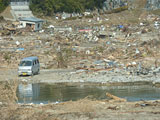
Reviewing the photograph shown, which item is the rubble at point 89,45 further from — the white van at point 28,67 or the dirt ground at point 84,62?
the white van at point 28,67

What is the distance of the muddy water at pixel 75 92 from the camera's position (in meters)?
18.8

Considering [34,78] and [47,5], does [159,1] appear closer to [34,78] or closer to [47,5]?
[47,5]

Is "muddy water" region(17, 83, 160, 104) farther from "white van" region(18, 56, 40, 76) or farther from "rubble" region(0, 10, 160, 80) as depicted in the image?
"rubble" region(0, 10, 160, 80)

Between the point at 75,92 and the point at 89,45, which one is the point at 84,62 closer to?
the point at 89,45

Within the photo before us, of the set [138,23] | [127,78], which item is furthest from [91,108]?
[138,23]

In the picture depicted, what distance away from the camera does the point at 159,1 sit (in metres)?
70.2

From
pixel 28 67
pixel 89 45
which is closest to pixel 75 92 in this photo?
pixel 28 67

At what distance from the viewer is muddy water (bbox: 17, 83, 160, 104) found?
18.8 m

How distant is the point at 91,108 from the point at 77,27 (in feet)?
130

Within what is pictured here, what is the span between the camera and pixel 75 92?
829 inches

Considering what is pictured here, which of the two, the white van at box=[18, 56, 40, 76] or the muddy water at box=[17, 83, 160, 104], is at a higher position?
the white van at box=[18, 56, 40, 76]

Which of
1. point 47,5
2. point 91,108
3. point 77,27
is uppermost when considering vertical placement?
point 47,5

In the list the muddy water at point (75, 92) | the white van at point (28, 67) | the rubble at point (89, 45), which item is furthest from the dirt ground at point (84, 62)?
the muddy water at point (75, 92)

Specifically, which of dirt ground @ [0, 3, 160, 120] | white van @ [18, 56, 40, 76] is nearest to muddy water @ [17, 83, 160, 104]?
dirt ground @ [0, 3, 160, 120]
